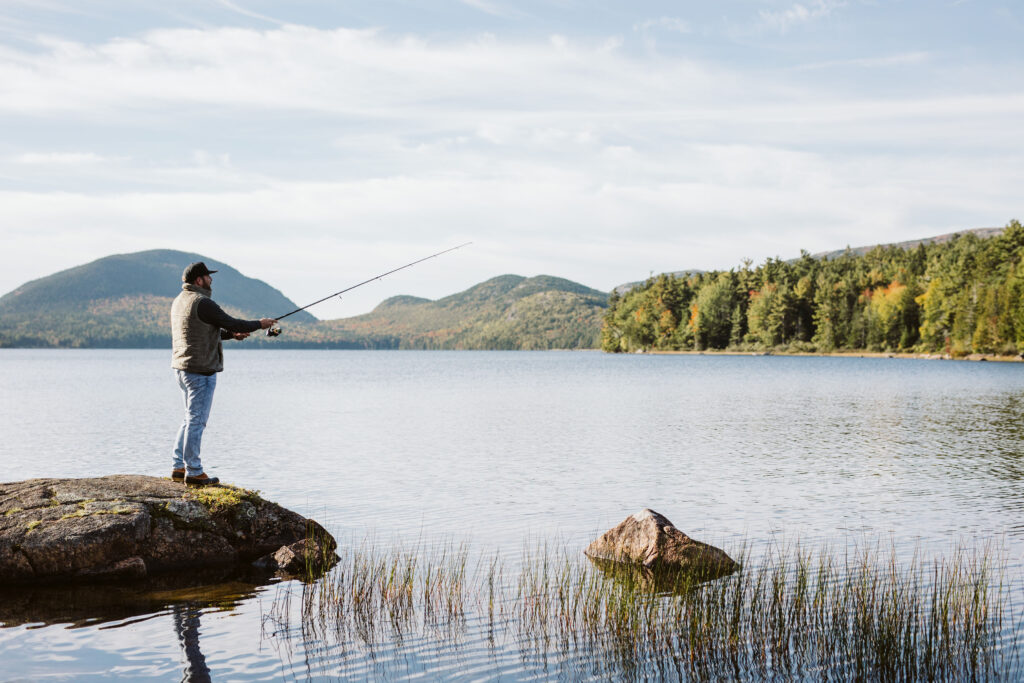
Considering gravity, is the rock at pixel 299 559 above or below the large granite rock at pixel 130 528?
below

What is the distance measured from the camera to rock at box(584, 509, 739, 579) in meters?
10.4

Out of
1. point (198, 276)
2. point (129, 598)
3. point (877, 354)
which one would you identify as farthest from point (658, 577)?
point (877, 354)

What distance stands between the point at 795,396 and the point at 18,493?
41.0 metres

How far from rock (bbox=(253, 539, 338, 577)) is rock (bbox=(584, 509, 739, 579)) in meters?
3.72

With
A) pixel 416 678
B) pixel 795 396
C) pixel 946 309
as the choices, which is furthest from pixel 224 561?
pixel 946 309

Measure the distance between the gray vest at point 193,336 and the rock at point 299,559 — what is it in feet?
8.27

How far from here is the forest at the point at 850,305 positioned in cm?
9369

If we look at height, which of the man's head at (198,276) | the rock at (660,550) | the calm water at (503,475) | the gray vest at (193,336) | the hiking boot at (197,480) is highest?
the man's head at (198,276)

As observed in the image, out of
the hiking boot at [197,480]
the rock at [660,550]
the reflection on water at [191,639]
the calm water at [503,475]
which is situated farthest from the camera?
the hiking boot at [197,480]

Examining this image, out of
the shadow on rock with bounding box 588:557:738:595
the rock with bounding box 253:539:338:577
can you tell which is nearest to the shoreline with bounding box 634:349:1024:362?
the shadow on rock with bounding box 588:557:738:595

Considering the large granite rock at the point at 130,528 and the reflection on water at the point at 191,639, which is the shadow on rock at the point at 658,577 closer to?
the large granite rock at the point at 130,528

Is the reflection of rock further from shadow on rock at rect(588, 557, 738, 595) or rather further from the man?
shadow on rock at rect(588, 557, 738, 595)

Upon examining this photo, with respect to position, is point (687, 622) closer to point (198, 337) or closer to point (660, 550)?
point (660, 550)

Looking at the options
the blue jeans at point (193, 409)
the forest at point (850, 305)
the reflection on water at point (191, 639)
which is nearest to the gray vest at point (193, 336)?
the blue jeans at point (193, 409)
